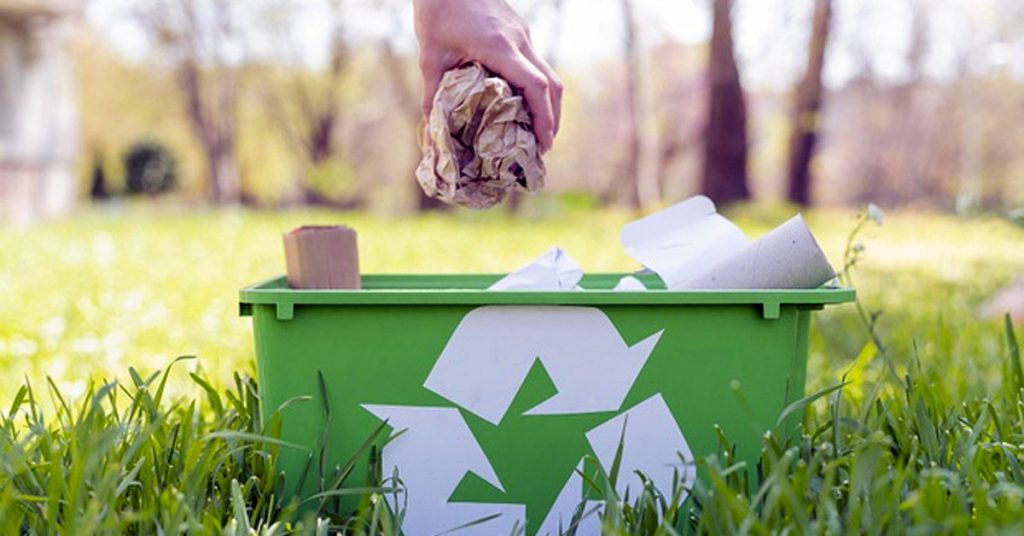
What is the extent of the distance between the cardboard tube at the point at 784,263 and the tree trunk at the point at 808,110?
27.6 feet

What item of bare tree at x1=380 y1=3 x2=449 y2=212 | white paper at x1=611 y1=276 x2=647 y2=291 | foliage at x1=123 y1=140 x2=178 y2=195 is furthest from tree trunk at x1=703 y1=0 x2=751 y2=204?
foliage at x1=123 y1=140 x2=178 y2=195

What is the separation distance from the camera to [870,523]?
3.68 feet

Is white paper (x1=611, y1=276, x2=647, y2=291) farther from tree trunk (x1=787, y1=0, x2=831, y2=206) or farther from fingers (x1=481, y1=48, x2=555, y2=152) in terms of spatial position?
tree trunk (x1=787, y1=0, x2=831, y2=206)

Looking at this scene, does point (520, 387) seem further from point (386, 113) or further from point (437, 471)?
point (386, 113)

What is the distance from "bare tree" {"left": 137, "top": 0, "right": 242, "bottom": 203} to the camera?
2117 cm

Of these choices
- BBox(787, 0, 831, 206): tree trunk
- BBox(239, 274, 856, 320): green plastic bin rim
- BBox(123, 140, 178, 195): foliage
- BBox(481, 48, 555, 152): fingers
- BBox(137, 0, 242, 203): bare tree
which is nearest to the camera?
BBox(239, 274, 856, 320): green plastic bin rim

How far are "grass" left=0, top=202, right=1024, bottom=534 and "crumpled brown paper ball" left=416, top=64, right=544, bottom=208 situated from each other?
42 cm

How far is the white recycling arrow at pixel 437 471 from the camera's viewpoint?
1.37 metres

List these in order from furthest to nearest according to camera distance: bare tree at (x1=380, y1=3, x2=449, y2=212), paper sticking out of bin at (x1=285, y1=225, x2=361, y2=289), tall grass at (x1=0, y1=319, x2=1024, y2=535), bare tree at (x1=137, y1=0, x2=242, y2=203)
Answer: bare tree at (x1=137, y1=0, x2=242, y2=203) < bare tree at (x1=380, y1=3, x2=449, y2=212) < paper sticking out of bin at (x1=285, y1=225, x2=361, y2=289) < tall grass at (x1=0, y1=319, x2=1024, y2=535)

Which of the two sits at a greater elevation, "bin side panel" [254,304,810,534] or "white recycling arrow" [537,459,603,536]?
"bin side panel" [254,304,810,534]

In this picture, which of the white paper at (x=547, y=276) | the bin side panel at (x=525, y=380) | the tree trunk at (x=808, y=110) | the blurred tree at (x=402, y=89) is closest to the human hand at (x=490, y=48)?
the white paper at (x=547, y=276)

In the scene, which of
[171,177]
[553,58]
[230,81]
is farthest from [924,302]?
[171,177]

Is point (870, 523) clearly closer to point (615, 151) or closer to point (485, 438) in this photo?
point (485, 438)

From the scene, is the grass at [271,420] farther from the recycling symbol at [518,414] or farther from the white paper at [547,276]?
the white paper at [547,276]
